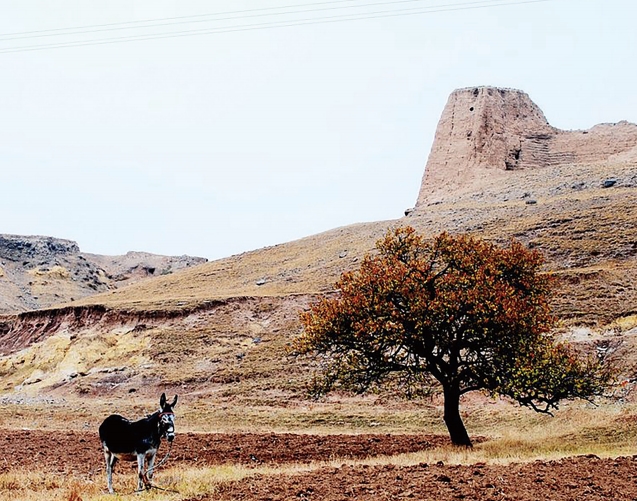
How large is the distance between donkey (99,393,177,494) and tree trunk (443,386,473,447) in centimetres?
1014

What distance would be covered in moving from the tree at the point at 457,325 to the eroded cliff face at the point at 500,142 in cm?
5817

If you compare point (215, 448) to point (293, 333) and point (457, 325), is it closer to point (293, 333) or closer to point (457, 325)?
point (457, 325)

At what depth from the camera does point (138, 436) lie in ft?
37.8

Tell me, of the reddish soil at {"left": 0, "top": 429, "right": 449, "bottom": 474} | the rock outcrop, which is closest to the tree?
the reddish soil at {"left": 0, "top": 429, "right": 449, "bottom": 474}

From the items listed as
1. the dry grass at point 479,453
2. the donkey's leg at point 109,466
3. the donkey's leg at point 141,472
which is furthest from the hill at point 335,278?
the donkey's leg at point 141,472

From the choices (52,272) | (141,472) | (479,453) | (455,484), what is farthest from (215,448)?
(52,272)

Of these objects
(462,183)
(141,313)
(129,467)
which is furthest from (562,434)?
(462,183)

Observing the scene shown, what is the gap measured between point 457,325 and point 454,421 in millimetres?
2823

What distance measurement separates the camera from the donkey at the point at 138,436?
1145 centimetres

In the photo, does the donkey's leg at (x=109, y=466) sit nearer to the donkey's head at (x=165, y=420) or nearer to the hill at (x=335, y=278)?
the donkey's head at (x=165, y=420)

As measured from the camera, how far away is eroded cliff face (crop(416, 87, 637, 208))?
253 ft

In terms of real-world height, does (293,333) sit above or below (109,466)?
above

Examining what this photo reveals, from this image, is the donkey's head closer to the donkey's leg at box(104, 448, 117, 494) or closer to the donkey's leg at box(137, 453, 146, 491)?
the donkey's leg at box(137, 453, 146, 491)

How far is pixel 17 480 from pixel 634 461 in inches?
460
